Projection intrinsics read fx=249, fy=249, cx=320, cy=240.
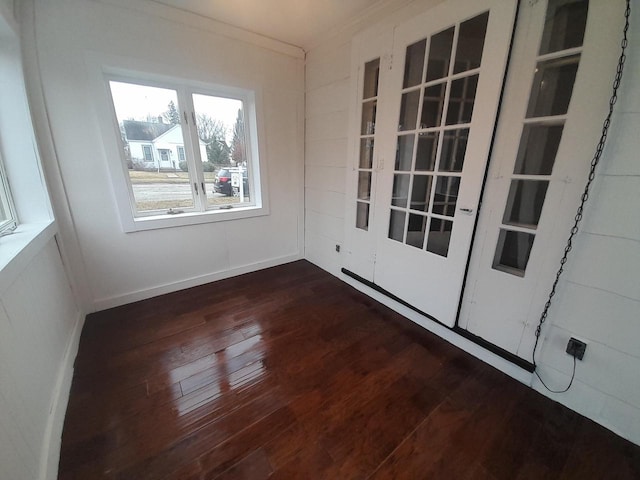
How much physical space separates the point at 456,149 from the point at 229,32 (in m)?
2.37

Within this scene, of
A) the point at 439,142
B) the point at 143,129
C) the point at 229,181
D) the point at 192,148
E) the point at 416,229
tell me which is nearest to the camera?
the point at 439,142

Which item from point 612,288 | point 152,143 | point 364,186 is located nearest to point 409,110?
point 364,186

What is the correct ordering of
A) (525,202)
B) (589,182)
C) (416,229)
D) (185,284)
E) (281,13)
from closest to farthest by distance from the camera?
(589,182) < (525,202) < (416,229) < (281,13) < (185,284)

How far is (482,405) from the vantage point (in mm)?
1467

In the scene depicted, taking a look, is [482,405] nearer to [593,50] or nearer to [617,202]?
[617,202]

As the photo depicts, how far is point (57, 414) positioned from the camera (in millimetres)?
1281

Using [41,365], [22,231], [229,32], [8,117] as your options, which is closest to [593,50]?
[229,32]

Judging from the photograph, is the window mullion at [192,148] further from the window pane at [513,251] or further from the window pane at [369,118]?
the window pane at [513,251]

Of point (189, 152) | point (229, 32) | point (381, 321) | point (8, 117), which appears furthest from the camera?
point (189, 152)

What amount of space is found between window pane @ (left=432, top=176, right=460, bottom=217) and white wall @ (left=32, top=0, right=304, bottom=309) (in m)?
1.83

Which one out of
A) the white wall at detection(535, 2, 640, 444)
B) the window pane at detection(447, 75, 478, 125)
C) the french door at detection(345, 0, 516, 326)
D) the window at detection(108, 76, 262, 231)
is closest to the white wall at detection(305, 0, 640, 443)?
the white wall at detection(535, 2, 640, 444)

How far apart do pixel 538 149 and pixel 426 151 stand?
0.67 meters

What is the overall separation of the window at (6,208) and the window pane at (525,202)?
9.99 feet

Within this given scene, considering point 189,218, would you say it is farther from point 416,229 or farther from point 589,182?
point 589,182
